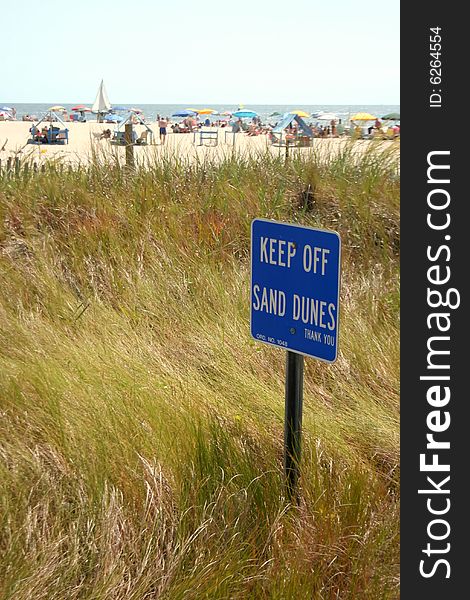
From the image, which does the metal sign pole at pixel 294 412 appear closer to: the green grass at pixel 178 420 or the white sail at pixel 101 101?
the green grass at pixel 178 420

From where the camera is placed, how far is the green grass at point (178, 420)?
253 cm

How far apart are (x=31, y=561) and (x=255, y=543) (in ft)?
2.36

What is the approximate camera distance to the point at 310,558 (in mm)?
2549

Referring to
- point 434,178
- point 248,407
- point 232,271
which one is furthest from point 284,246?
point 232,271

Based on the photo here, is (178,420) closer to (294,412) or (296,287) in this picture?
(294,412)

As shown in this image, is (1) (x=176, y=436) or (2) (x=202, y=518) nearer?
(2) (x=202, y=518)

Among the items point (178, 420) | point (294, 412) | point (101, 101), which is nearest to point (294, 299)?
point (294, 412)

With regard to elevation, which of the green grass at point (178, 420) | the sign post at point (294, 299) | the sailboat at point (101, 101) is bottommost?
the green grass at point (178, 420)

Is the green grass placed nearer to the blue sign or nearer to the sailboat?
the blue sign

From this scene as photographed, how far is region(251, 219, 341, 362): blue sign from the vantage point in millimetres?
2621

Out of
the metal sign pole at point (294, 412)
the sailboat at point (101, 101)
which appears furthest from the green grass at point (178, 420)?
the sailboat at point (101, 101)

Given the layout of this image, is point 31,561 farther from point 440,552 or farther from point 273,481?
point 440,552

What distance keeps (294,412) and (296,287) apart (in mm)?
436

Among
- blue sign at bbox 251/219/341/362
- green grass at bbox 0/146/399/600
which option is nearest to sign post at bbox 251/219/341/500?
blue sign at bbox 251/219/341/362
